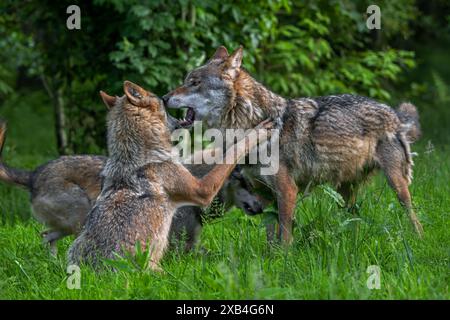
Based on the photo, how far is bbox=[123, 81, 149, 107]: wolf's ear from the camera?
5578 mm

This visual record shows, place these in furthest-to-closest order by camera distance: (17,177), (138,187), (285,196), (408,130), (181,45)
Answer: (181,45)
(17,177)
(408,130)
(285,196)
(138,187)

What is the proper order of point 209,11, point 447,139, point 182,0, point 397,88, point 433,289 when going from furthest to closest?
point 397,88, point 447,139, point 209,11, point 182,0, point 433,289

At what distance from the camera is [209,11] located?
984cm

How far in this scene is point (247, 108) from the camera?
6426mm

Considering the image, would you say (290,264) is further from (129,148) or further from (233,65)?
(233,65)

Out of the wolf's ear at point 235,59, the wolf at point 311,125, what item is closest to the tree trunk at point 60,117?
the wolf at point 311,125

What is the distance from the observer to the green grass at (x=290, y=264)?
4.44m

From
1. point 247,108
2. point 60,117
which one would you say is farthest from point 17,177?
point 60,117

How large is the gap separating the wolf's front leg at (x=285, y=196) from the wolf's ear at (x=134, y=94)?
1.37m

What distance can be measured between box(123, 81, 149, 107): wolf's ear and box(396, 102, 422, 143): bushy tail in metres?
2.41

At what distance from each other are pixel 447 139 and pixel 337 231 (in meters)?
6.52

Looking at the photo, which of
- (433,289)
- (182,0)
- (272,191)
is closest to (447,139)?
(182,0)

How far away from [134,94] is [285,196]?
5.08 feet

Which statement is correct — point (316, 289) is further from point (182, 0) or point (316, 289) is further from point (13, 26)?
point (13, 26)
